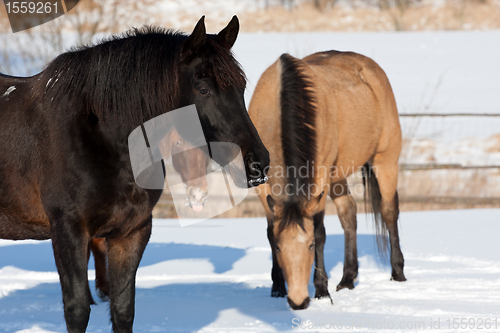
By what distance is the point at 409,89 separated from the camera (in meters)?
17.7

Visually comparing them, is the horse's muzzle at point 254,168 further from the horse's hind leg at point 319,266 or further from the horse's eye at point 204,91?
the horse's hind leg at point 319,266

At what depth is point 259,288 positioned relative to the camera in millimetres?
4742

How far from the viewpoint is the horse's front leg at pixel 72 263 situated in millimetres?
2336

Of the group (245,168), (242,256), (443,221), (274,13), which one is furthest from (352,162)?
(274,13)

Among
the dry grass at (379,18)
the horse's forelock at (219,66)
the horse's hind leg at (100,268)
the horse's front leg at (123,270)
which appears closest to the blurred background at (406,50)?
the dry grass at (379,18)

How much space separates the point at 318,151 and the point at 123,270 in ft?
6.94

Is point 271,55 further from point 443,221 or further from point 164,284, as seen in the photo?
point 164,284

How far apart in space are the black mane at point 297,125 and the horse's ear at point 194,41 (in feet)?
6.30

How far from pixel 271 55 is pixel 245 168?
57.7ft

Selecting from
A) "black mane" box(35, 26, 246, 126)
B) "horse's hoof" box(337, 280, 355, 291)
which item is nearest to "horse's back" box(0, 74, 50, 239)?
"black mane" box(35, 26, 246, 126)

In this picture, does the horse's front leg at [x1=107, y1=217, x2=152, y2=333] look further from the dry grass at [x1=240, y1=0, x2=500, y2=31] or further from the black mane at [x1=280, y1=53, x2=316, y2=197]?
the dry grass at [x1=240, y1=0, x2=500, y2=31]

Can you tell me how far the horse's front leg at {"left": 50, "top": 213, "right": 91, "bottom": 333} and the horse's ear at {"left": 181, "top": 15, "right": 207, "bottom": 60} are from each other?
3.09 feet

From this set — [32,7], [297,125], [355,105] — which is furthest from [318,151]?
[32,7]

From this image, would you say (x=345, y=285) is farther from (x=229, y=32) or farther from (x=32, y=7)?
(x=32, y=7)
